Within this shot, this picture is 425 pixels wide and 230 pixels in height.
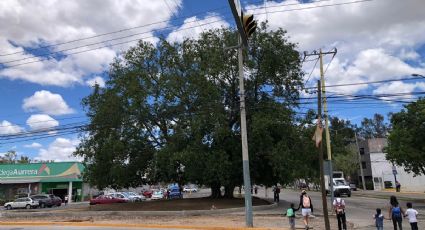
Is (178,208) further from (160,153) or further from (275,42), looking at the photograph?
(275,42)

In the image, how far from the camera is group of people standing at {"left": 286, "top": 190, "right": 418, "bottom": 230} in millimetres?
16000

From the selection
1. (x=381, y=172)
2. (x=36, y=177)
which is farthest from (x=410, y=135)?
(x=381, y=172)

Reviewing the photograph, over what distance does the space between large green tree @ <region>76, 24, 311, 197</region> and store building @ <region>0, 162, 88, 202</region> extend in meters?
27.8

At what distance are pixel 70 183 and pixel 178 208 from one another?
3845 cm

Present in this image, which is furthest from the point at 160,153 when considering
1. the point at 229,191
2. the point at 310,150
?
the point at 310,150

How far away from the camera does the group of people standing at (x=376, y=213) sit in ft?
52.5

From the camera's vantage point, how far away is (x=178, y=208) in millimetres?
32219

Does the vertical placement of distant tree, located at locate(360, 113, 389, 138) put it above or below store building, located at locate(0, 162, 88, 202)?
above

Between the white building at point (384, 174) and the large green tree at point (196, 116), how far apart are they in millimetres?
45705

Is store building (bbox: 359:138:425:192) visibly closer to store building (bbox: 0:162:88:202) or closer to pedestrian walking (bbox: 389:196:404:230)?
store building (bbox: 0:162:88:202)

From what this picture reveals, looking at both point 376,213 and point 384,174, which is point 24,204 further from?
point 384,174

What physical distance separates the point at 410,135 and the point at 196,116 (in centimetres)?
1745

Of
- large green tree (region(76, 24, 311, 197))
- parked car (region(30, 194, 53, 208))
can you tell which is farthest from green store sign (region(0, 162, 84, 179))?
large green tree (region(76, 24, 311, 197))

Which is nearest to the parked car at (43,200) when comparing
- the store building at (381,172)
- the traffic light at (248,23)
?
the traffic light at (248,23)
